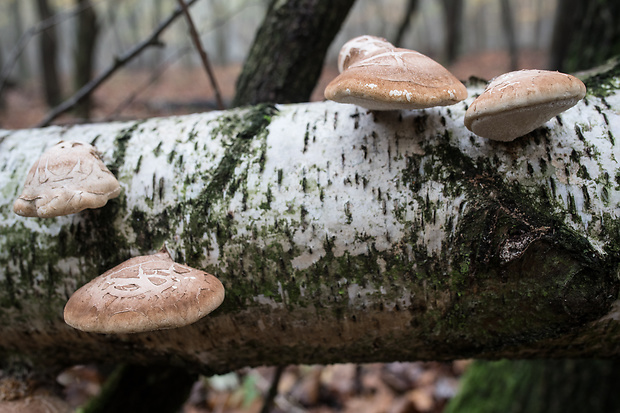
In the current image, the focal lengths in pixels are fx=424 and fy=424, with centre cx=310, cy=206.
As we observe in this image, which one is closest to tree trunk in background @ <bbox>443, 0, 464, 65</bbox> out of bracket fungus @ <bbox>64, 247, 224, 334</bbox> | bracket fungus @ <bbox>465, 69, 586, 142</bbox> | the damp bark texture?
the damp bark texture

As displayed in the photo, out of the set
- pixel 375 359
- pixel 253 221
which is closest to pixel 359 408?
pixel 375 359

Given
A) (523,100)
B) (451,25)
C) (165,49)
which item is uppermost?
(451,25)

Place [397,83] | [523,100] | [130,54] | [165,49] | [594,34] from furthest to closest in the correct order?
[165,49] < [594,34] < [130,54] < [397,83] < [523,100]

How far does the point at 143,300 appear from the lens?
142 cm

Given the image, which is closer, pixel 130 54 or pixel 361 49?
pixel 361 49

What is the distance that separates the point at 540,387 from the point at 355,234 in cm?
314

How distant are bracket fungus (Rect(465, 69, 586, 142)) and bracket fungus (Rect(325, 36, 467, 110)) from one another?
0.11 m

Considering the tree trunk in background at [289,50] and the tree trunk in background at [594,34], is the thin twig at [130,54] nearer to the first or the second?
the tree trunk in background at [289,50]

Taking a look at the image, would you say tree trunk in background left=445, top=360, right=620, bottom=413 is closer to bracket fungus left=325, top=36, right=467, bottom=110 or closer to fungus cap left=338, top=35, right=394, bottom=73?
bracket fungus left=325, top=36, right=467, bottom=110

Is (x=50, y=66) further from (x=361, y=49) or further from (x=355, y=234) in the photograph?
(x=355, y=234)

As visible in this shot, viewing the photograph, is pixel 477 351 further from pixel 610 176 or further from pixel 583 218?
pixel 610 176

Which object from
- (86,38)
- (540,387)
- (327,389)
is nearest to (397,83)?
(540,387)

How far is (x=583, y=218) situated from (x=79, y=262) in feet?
6.88

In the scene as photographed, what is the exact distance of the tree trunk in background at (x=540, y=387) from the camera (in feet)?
→ 10.9
